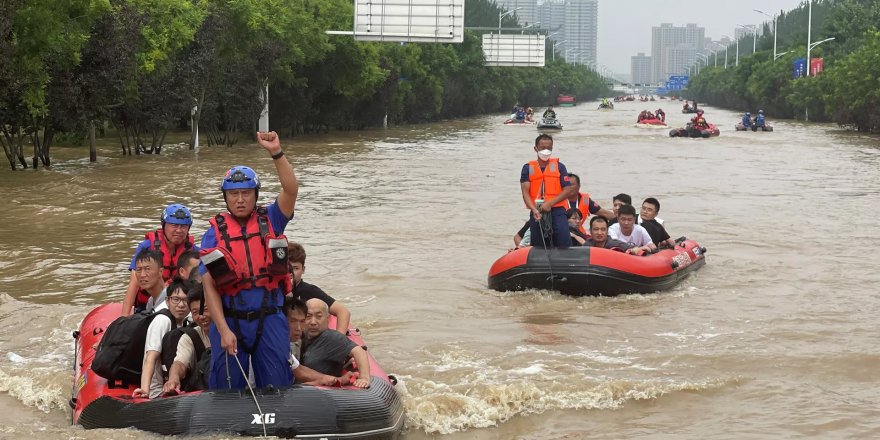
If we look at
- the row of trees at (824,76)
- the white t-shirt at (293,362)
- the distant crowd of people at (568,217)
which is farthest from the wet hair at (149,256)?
the row of trees at (824,76)

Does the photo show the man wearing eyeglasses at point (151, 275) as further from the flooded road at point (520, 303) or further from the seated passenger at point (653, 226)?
the seated passenger at point (653, 226)

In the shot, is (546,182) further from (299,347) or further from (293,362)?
(293,362)

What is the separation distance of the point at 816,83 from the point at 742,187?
4393cm

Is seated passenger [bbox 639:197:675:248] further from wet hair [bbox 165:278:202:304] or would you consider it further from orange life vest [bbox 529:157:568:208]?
wet hair [bbox 165:278:202:304]

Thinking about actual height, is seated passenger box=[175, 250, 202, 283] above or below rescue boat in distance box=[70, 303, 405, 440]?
above

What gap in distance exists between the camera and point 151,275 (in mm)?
8516

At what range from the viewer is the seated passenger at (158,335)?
24.2ft

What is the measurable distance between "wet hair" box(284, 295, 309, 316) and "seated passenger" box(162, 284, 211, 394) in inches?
20.1

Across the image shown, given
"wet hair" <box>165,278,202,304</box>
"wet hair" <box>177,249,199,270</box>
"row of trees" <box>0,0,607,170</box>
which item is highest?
"row of trees" <box>0,0,607,170</box>

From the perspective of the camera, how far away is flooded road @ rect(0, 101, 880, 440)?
8773 millimetres

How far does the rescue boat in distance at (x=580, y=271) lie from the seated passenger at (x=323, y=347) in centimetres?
534

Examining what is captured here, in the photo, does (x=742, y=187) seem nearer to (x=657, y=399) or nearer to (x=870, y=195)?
(x=870, y=195)

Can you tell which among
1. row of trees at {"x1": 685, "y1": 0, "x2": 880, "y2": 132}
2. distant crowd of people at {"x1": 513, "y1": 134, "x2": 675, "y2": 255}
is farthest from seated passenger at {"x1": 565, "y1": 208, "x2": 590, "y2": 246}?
row of trees at {"x1": 685, "y1": 0, "x2": 880, "y2": 132}

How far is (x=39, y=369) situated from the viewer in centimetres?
985
